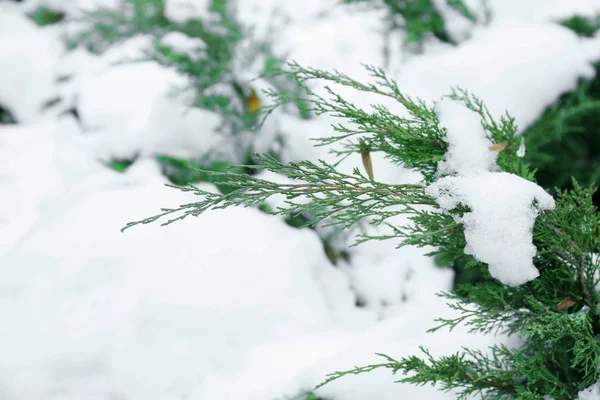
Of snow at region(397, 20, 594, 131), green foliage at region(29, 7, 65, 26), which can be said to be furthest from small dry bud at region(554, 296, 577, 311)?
green foliage at region(29, 7, 65, 26)

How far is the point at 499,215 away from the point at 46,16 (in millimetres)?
3928

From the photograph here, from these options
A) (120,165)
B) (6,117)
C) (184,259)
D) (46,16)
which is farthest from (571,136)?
(46,16)

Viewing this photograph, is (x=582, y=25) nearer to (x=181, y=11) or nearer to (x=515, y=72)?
(x=515, y=72)

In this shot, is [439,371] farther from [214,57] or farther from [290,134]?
[214,57]

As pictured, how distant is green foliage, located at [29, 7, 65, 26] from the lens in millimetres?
3721

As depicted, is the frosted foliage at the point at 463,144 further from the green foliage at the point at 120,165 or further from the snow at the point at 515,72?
the green foliage at the point at 120,165

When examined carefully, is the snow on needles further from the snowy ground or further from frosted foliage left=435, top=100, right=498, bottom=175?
the snowy ground

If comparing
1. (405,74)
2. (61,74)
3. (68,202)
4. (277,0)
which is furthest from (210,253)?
(277,0)

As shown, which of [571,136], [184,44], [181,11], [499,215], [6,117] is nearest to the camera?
[499,215]

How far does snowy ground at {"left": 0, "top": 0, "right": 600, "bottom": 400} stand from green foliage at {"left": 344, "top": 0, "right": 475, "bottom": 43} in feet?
0.32

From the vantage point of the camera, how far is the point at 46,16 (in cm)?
375

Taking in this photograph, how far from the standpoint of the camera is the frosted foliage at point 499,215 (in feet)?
3.55

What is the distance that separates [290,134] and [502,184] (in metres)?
1.78

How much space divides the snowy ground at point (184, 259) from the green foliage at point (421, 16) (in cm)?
10
